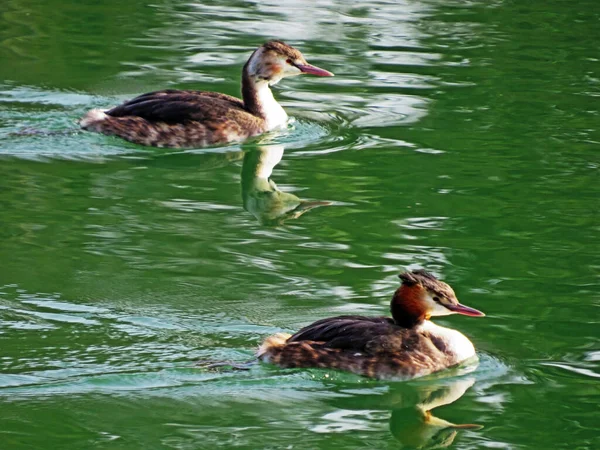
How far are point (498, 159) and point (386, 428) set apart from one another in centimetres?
575

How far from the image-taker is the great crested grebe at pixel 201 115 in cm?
1360

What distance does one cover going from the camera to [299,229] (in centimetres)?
1127

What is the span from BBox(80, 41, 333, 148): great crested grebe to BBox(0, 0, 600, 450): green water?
0.16 meters

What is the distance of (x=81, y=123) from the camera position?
1385 centimetres

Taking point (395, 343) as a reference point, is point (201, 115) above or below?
above

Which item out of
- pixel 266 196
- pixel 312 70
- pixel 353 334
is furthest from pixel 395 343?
pixel 312 70

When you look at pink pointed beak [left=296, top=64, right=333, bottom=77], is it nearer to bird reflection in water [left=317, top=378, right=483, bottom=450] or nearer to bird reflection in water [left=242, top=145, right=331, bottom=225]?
bird reflection in water [left=242, top=145, right=331, bottom=225]

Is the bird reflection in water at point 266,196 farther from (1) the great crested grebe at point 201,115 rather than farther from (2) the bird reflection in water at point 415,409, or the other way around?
(2) the bird reflection in water at point 415,409

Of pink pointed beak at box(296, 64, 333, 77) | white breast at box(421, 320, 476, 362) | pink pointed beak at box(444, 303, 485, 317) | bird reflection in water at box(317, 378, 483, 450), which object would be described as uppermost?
pink pointed beak at box(296, 64, 333, 77)

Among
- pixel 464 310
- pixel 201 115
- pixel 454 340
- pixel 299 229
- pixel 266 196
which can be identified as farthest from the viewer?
pixel 201 115

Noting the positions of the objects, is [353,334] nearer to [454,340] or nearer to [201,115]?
→ [454,340]

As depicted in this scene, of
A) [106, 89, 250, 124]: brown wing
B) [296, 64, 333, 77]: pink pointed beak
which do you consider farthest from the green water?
[296, 64, 333, 77]: pink pointed beak

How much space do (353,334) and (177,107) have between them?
5542mm

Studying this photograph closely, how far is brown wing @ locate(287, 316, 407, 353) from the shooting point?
28.1 ft
